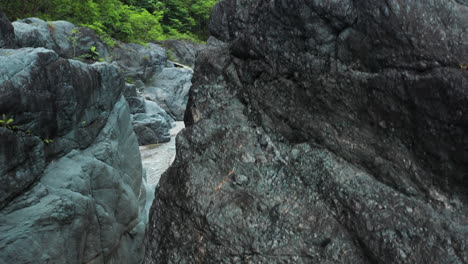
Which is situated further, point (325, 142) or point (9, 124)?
point (9, 124)

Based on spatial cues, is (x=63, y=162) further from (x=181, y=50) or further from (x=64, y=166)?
(x=181, y=50)

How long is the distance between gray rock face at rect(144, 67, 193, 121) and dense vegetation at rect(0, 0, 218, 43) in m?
3.51

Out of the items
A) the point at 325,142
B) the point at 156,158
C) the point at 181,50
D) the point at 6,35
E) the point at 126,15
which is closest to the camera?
the point at 325,142

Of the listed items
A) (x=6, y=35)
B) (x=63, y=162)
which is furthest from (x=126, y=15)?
(x=63, y=162)

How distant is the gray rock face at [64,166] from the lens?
673 centimetres

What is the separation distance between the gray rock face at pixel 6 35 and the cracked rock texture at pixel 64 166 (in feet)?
0.36

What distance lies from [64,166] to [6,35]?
11.5 ft

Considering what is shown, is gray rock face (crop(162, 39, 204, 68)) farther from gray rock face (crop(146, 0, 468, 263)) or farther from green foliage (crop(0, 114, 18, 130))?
gray rock face (crop(146, 0, 468, 263))

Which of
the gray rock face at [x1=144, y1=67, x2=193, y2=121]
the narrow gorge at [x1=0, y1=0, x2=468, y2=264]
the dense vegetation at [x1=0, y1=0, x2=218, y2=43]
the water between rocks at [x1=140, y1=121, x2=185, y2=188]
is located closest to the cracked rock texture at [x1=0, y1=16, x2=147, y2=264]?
the water between rocks at [x1=140, y1=121, x2=185, y2=188]

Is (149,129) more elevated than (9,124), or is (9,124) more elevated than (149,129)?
(9,124)

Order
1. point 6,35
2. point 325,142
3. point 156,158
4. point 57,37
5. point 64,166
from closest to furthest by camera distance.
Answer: point 325,142, point 64,166, point 6,35, point 57,37, point 156,158

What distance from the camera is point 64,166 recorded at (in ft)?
26.6

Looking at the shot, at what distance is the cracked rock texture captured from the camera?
6734 mm

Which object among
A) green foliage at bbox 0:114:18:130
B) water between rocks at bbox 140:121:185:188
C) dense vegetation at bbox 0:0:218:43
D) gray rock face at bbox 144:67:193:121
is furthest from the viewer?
gray rock face at bbox 144:67:193:121
